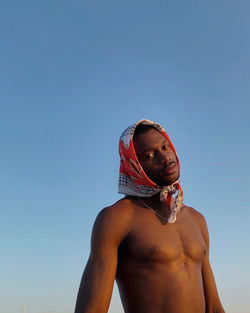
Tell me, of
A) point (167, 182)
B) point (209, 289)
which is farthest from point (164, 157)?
Result: point (209, 289)

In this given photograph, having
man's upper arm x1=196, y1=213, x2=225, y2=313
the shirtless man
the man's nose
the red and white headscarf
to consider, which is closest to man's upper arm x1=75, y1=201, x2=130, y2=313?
the shirtless man

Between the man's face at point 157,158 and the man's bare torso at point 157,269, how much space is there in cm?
34

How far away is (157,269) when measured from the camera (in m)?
3.29

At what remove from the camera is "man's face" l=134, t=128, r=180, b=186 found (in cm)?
362

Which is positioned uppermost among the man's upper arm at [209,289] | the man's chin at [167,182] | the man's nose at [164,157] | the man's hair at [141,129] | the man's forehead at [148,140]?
the man's hair at [141,129]

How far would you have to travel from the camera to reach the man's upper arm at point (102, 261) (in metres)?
3.07

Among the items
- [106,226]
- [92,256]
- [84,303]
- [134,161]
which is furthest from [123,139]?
[84,303]

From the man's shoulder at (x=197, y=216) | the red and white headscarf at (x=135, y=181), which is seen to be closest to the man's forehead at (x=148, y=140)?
the red and white headscarf at (x=135, y=181)

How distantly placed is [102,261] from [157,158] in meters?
1.04

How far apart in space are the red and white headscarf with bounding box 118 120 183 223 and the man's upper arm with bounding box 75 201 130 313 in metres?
0.33

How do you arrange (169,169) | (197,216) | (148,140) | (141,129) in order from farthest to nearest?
(197,216) < (141,129) < (148,140) < (169,169)

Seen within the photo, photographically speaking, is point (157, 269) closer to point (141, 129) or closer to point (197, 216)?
point (197, 216)

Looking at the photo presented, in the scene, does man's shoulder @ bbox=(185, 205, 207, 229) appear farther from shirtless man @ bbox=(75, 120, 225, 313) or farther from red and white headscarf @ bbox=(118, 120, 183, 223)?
red and white headscarf @ bbox=(118, 120, 183, 223)

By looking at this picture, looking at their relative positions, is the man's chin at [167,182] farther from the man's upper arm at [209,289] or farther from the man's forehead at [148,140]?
the man's upper arm at [209,289]
